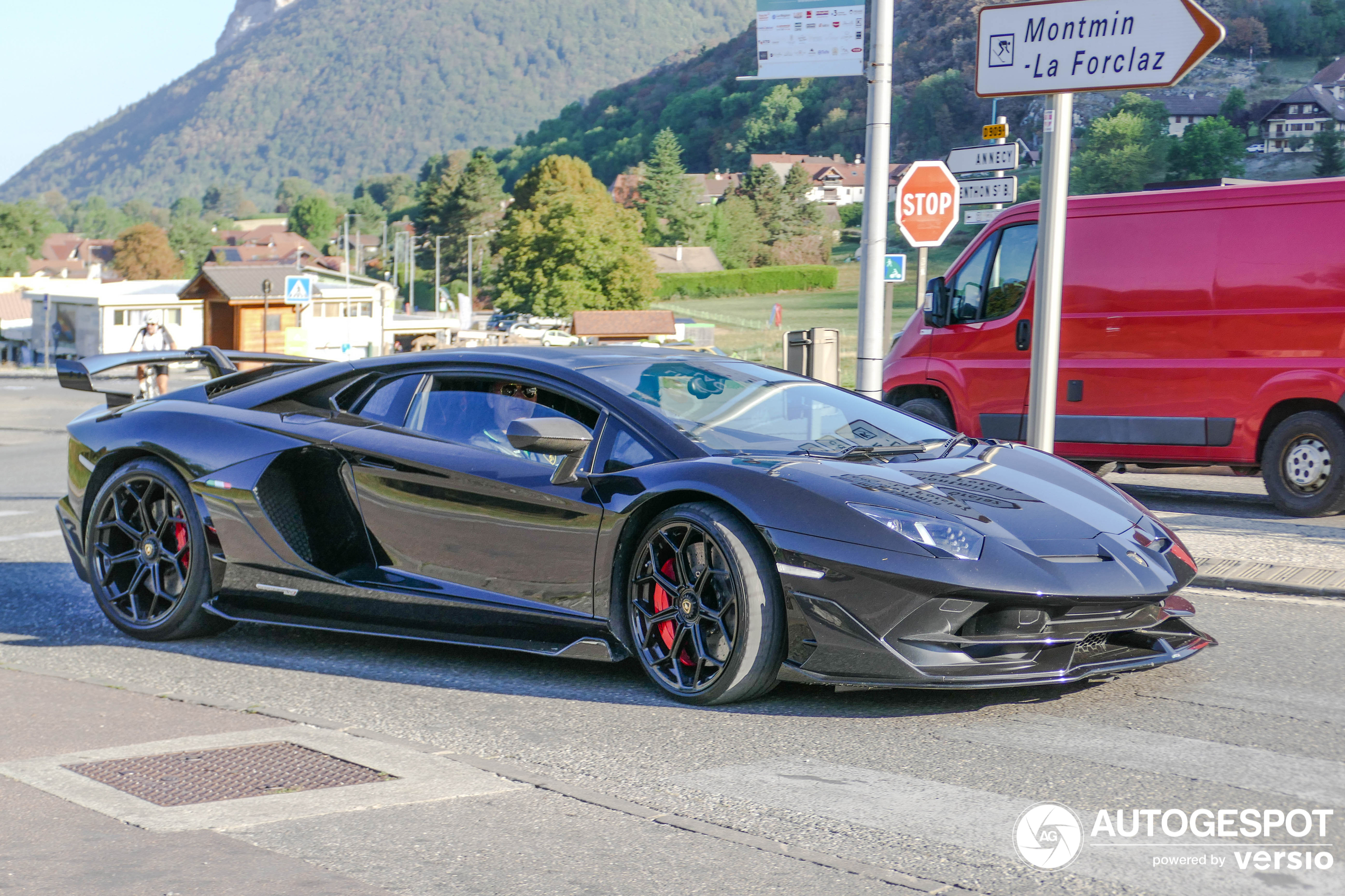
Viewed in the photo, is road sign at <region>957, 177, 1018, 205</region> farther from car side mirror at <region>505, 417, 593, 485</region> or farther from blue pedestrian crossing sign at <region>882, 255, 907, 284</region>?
car side mirror at <region>505, 417, 593, 485</region>

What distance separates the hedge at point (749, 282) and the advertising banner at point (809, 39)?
11220cm

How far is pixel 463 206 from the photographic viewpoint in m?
141

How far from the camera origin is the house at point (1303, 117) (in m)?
113

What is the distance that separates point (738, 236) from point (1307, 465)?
13620 centimetres

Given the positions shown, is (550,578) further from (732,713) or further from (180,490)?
(180,490)

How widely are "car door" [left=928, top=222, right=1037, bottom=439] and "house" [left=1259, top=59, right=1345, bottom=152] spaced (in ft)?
362

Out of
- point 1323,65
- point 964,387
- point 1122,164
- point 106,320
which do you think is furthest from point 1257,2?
point 964,387

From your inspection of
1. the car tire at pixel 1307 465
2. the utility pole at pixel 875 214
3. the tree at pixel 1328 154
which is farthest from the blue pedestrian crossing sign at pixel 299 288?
the tree at pixel 1328 154

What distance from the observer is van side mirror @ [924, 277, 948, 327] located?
1168cm

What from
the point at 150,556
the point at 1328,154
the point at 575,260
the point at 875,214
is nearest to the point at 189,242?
the point at 575,260

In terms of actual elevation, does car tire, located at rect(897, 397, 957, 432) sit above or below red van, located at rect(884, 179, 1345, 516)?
below

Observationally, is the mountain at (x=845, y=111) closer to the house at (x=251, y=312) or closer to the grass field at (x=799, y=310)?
the grass field at (x=799, y=310)

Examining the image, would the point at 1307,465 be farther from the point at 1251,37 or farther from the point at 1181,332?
the point at 1251,37
